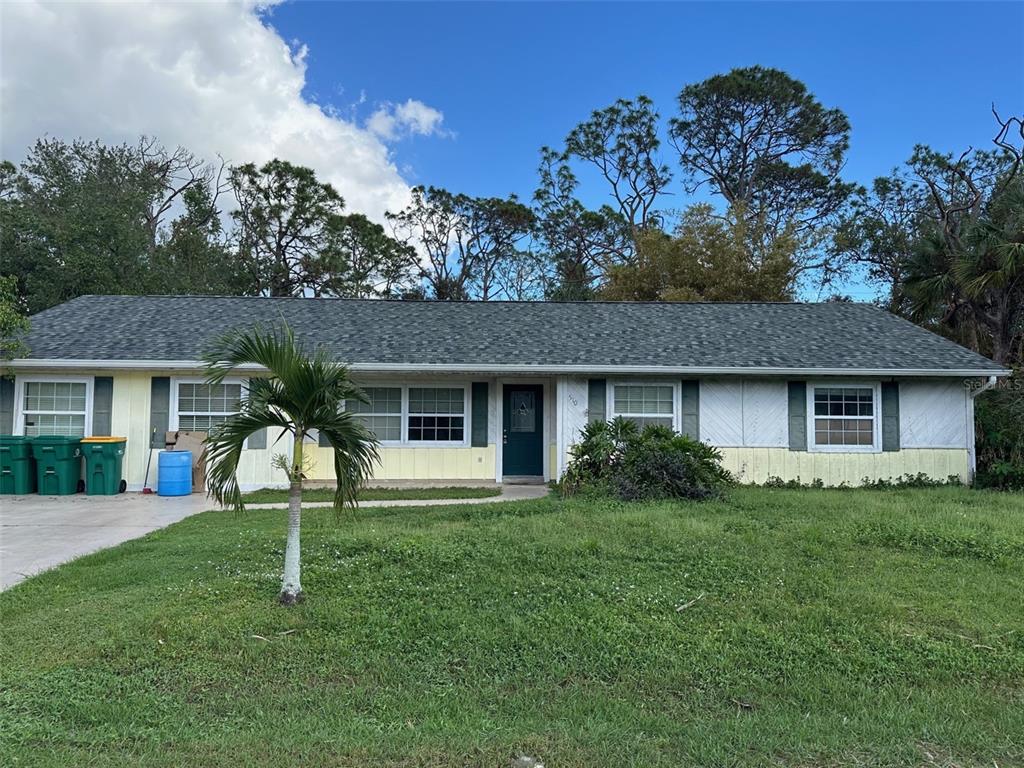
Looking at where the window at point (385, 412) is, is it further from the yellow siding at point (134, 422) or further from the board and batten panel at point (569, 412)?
the board and batten panel at point (569, 412)

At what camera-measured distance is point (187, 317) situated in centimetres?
1366

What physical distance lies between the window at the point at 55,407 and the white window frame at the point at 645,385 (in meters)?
9.86

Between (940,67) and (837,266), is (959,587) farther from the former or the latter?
(837,266)

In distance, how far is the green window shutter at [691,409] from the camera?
38.3 feet

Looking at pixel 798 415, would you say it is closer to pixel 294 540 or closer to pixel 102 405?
pixel 294 540

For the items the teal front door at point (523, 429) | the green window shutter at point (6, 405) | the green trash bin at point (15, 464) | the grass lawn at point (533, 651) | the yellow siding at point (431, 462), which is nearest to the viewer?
the grass lawn at point (533, 651)

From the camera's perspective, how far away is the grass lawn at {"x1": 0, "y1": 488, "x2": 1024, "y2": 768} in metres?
3.00

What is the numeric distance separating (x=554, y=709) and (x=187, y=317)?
43.4 feet

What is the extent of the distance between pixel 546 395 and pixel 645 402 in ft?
6.71

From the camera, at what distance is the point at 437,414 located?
12320 mm

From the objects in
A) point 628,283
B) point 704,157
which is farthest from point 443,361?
point 704,157

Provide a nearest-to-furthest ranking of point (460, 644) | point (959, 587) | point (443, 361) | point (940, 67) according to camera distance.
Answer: point (460, 644)
point (959, 587)
point (443, 361)
point (940, 67)

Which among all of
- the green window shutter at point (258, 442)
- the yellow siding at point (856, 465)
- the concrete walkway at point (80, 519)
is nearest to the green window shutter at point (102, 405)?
the concrete walkway at point (80, 519)

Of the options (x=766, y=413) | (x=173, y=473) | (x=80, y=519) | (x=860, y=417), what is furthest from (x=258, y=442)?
(x=860, y=417)
